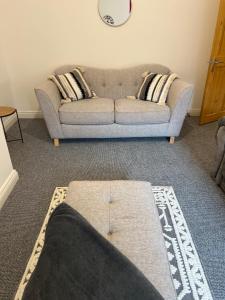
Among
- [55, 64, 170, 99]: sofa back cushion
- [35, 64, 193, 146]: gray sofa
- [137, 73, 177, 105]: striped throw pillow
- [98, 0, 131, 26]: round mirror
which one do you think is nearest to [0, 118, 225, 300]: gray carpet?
[35, 64, 193, 146]: gray sofa

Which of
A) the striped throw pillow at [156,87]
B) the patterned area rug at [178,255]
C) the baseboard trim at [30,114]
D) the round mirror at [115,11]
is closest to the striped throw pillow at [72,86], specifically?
the striped throw pillow at [156,87]

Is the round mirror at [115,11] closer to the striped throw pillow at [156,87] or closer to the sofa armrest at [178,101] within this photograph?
the striped throw pillow at [156,87]

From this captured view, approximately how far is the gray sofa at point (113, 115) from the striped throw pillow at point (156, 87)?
0.07 meters

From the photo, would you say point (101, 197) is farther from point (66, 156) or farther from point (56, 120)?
point (56, 120)

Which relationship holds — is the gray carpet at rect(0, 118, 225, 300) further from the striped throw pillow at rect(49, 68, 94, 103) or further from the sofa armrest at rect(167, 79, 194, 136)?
the striped throw pillow at rect(49, 68, 94, 103)

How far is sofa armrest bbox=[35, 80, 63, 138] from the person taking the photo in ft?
8.77

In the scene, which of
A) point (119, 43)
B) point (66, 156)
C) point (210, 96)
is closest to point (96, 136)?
point (66, 156)

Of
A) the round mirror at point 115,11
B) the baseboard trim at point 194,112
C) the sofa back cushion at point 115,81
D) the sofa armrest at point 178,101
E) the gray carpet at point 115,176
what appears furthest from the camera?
the baseboard trim at point 194,112

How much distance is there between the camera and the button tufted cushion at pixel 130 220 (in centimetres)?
106

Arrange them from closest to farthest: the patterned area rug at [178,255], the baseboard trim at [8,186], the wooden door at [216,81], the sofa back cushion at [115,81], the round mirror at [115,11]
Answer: the patterned area rug at [178,255] → the baseboard trim at [8,186] → the wooden door at [216,81] → the round mirror at [115,11] → the sofa back cushion at [115,81]

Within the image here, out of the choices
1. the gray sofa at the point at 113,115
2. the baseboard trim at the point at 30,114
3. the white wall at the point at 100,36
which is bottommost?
the baseboard trim at the point at 30,114

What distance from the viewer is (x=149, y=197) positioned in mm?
1482

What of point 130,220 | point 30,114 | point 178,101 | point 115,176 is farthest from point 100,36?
point 130,220

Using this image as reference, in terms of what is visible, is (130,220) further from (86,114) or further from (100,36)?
(100,36)
